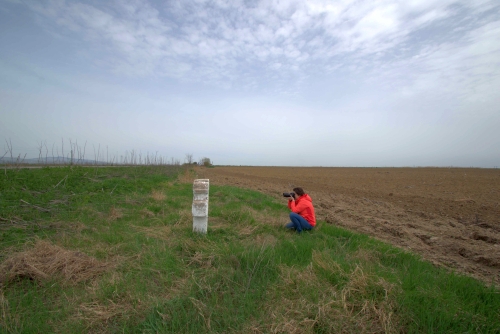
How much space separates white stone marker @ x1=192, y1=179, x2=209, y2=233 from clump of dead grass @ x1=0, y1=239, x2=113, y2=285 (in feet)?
5.53

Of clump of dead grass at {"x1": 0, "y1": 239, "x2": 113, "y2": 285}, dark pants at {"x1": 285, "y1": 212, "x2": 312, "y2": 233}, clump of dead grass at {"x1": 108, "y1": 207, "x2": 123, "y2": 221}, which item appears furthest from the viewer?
clump of dead grass at {"x1": 108, "y1": 207, "x2": 123, "y2": 221}

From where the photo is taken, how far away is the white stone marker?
15.7 feet

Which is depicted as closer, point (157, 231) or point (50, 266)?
point (50, 266)

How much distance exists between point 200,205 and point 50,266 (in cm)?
237

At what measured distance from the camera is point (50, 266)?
10.9 ft

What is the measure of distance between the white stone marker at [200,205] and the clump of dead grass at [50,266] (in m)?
1.69

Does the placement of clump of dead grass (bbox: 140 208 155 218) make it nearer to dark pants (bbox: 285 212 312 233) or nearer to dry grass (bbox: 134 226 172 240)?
dry grass (bbox: 134 226 172 240)

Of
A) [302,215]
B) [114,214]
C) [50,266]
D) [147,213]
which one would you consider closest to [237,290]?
[50,266]

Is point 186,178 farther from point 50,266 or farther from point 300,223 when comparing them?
point 50,266

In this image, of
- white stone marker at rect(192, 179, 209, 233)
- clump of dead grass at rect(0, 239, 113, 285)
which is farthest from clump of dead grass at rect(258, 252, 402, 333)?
clump of dead grass at rect(0, 239, 113, 285)

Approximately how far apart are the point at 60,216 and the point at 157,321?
5430 millimetres

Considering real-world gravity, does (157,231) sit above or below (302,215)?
below

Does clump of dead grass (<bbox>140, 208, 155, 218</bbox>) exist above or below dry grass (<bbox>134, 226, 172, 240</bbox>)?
above

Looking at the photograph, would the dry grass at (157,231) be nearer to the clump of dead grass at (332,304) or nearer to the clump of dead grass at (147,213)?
the clump of dead grass at (147,213)
